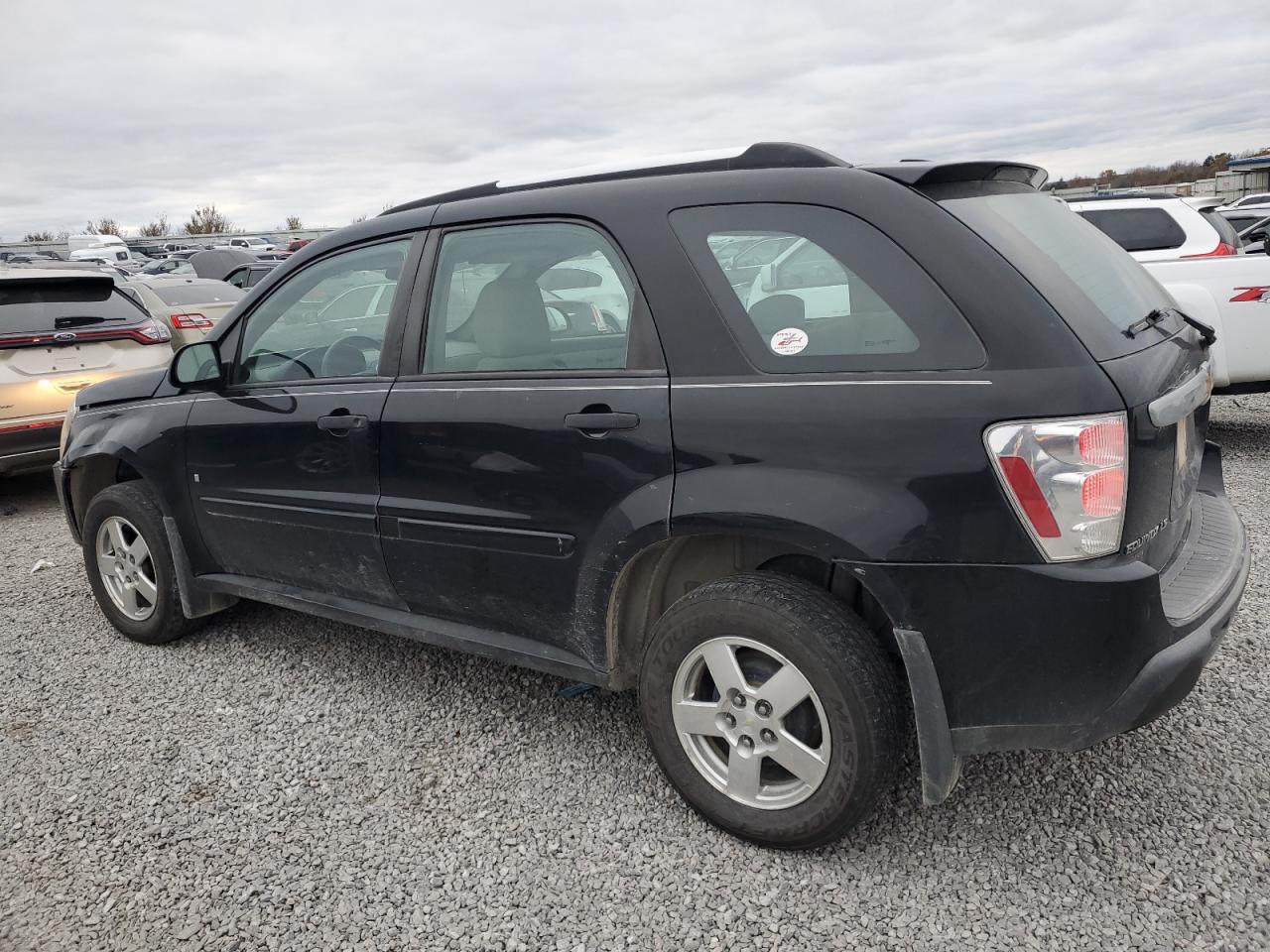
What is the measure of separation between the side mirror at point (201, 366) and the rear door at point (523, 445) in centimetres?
104

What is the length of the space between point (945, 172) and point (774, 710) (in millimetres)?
1417

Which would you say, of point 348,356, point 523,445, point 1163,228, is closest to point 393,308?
point 348,356

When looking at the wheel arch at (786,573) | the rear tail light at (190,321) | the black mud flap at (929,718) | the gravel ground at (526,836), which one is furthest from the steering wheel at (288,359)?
the rear tail light at (190,321)

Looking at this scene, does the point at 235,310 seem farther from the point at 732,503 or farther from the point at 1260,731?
the point at 1260,731

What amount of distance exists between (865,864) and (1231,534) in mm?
1402

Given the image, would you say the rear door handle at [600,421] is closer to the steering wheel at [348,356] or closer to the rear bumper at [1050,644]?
the rear bumper at [1050,644]

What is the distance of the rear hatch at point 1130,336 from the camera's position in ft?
6.94

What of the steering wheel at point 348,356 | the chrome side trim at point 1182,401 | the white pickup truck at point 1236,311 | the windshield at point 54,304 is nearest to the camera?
the chrome side trim at point 1182,401

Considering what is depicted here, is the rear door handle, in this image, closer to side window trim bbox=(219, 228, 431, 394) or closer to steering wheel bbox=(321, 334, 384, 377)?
side window trim bbox=(219, 228, 431, 394)

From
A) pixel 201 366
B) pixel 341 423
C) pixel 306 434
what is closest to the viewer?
pixel 341 423

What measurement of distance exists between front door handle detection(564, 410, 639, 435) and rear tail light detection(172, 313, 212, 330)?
818cm

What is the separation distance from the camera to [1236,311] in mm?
6285

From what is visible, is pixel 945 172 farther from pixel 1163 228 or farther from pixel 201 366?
pixel 1163 228

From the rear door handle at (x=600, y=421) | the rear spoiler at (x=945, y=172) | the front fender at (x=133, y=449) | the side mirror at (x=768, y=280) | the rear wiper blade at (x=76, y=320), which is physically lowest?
the front fender at (x=133, y=449)
